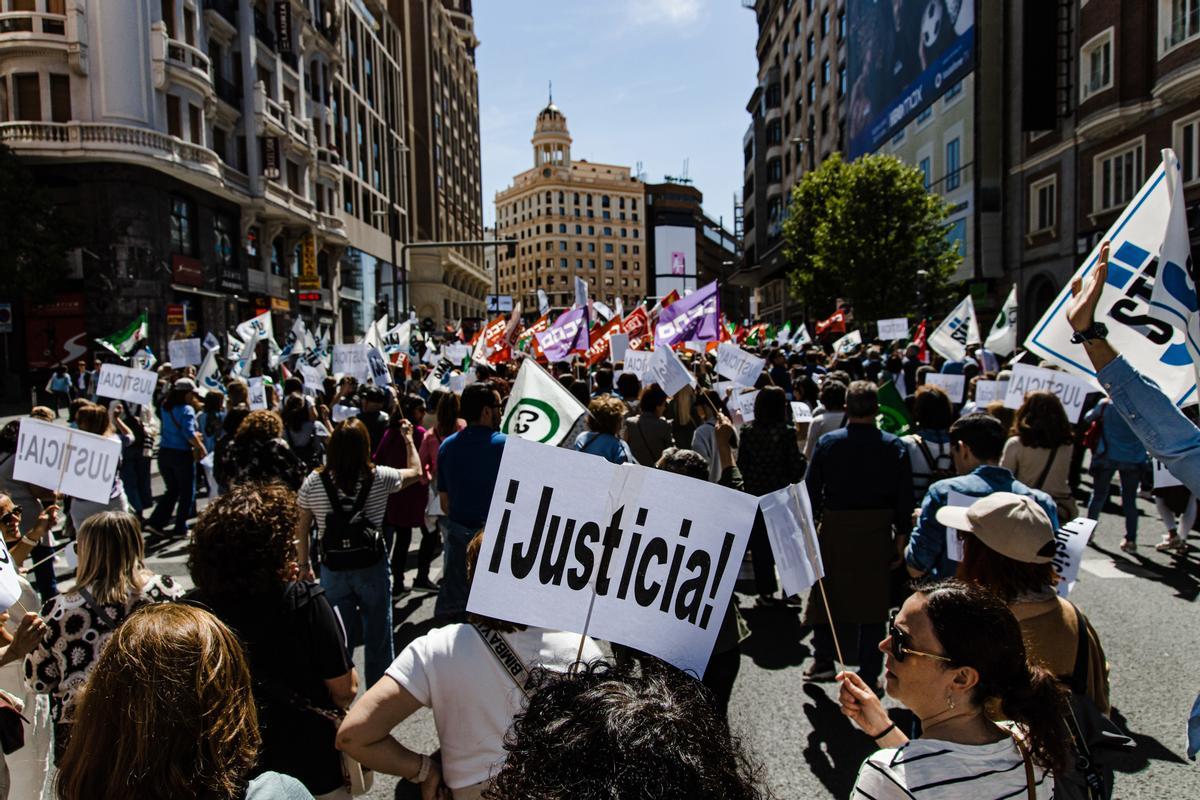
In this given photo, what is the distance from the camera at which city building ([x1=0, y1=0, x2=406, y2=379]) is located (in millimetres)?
25062

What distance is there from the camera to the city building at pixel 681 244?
137500 mm

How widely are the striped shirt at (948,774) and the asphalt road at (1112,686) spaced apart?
2.80 feet

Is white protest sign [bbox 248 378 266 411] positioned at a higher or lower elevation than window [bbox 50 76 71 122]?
lower

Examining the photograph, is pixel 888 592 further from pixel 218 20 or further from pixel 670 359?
pixel 218 20

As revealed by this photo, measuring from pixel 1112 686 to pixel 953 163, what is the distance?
107 feet

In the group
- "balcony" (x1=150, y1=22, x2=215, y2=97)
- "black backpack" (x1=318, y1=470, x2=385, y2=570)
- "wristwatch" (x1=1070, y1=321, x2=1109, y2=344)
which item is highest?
"balcony" (x1=150, y1=22, x2=215, y2=97)

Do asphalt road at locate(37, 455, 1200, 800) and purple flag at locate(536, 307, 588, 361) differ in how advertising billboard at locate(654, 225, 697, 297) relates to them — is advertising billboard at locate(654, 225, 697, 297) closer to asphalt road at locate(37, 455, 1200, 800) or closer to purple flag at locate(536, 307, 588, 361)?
purple flag at locate(536, 307, 588, 361)

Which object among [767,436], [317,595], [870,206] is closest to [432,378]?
[767,436]

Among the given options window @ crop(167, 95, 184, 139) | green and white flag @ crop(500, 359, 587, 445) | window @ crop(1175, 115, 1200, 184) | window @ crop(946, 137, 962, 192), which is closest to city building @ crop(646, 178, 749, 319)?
window @ crop(946, 137, 962, 192)

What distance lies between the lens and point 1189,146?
2078 centimetres

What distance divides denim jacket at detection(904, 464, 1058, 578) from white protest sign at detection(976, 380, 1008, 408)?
554 centimetres

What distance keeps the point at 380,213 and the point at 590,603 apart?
56.2 metres

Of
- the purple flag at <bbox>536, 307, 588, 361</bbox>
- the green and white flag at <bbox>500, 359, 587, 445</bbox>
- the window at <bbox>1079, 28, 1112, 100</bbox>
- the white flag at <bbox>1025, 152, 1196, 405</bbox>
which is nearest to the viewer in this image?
the white flag at <bbox>1025, 152, 1196, 405</bbox>

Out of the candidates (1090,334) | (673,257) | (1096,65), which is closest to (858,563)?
(1090,334)
